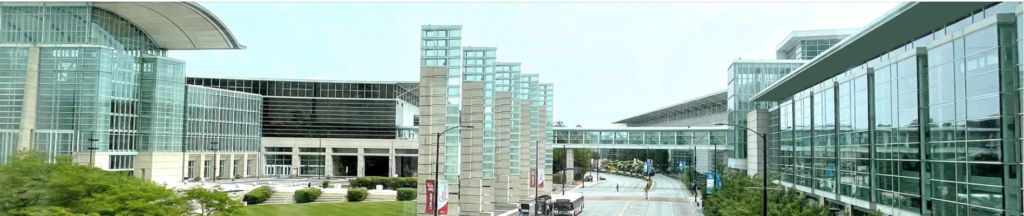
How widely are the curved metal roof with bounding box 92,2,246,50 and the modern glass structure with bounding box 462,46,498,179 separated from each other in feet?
47.7

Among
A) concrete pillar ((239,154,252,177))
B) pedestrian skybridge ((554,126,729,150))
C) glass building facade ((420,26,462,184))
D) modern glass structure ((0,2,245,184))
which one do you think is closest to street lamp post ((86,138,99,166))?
modern glass structure ((0,2,245,184))

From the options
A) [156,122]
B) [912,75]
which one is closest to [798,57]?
[912,75]

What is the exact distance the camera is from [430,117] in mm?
35906

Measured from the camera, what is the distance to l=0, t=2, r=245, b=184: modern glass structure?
32531mm

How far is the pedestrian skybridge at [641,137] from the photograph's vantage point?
84812 millimetres

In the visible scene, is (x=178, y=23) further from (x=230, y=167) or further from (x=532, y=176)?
(x=230, y=167)

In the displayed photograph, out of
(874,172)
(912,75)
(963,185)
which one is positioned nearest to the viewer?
(963,185)

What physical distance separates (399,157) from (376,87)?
9.10 m

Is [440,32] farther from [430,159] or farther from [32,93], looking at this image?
[32,93]

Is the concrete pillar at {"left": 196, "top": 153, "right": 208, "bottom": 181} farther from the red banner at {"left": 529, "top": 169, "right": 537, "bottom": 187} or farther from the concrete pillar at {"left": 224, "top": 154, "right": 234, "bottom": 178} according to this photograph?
the red banner at {"left": 529, "top": 169, "right": 537, "bottom": 187}

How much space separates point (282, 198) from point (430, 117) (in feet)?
51.4

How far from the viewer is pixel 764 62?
6072 cm

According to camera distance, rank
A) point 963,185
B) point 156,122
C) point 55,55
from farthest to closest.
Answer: point 156,122 < point 55,55 < point 963,185

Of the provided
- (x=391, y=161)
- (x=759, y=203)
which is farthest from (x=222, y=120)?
(x=759, y=203)
